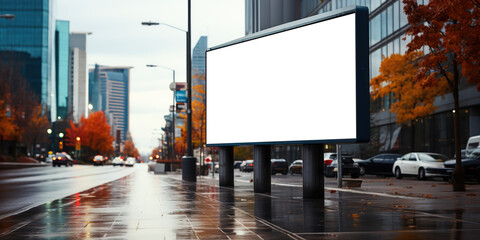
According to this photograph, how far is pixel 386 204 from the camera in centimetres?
1594

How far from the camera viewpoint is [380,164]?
1594 inches

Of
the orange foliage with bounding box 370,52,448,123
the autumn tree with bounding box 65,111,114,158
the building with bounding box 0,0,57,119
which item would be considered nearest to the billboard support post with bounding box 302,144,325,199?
the orange foliage with bounding box 370,52,448,123

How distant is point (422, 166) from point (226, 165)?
1323 centimetres

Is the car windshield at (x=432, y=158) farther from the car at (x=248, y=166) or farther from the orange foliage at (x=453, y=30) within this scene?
the car at (x=248, y=166)

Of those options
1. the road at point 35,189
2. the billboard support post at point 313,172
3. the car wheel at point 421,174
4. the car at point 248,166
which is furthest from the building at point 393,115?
the billboard support post at point 313,172

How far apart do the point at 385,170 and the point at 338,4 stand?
26.3 m

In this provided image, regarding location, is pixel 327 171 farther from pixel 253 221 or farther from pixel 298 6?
pixel 298 6

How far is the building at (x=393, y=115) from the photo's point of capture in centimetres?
4219

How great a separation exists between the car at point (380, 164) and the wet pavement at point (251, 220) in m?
22.6

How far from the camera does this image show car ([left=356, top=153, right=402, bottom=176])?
1561 inches

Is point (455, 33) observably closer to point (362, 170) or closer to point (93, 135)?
point (362, 170)

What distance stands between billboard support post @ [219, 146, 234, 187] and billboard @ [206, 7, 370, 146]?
2181 mm

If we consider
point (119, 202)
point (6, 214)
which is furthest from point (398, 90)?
point (6, 214)

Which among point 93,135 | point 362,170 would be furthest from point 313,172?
point 93,135
